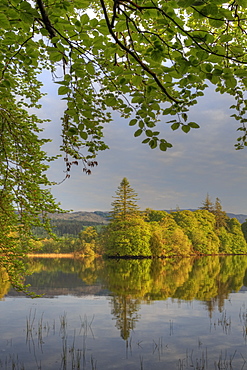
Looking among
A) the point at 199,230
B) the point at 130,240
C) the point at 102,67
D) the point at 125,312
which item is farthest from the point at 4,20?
the point at 199,230

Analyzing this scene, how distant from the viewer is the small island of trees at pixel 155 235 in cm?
6059

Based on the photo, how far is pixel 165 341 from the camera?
13.3 m

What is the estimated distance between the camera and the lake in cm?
1130

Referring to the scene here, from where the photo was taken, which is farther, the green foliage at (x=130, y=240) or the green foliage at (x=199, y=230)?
the green foliage at (x=199, y=230)

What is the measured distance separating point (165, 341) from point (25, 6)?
13.3 meters

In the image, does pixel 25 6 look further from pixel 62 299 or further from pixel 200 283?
pixel 200 283

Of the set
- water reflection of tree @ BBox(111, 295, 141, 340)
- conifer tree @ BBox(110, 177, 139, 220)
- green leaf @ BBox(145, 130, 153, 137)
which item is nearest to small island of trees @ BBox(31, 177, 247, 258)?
conifer tree @ BBox(110, 177, 139, 220)

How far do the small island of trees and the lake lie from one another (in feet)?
114

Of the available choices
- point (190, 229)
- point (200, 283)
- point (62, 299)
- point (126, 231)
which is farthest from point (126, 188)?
point (62, 299)

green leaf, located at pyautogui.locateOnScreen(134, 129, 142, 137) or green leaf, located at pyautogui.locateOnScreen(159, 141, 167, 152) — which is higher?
green leaf, located at pyautogui.locateOnScreen(134, 129, 142, 137)

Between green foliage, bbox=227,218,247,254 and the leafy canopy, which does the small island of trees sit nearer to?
green foliage, bbox=227,218,247,254

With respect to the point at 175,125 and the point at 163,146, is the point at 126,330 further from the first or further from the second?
the point at 175,125

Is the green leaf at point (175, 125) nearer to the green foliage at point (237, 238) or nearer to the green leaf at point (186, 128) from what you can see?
the green leaf at point (186, 128)

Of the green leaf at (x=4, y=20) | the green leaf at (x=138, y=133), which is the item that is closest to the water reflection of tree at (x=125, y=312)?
the green leaf at (x=138, y=133)
